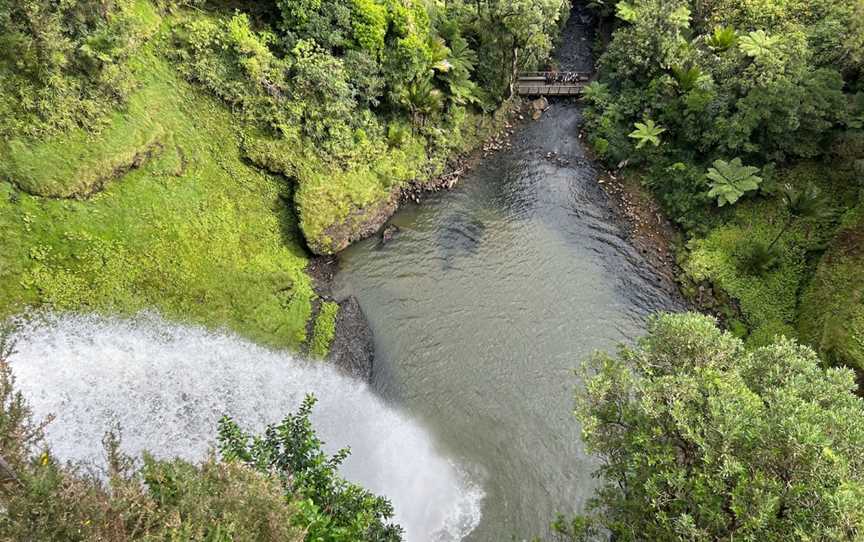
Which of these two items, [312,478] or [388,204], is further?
[388,204]

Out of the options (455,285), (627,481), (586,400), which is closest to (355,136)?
(455,285)

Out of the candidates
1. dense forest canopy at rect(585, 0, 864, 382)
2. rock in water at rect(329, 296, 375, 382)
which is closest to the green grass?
rock in water at rect(329, 296, 375, 382)

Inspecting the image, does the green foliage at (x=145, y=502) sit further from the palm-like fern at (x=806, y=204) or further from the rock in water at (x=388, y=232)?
the palm-like fern at (x=806, y=204)

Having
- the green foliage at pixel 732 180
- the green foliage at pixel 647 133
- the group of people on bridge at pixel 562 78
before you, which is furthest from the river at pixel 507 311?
the group of people on bridge at pixel 562 78

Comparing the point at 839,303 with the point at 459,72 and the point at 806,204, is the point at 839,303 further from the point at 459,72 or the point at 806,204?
the point at 459,72

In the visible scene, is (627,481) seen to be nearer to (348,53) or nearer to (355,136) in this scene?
(355,136)

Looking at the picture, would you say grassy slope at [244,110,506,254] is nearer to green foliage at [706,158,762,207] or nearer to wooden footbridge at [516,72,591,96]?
wooden footbridge at [516,72,591,96]

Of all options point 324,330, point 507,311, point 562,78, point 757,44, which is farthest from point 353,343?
point 562,78
